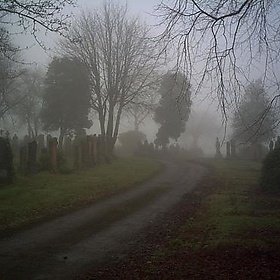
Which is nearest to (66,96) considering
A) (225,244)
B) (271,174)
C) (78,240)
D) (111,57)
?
(111,57)

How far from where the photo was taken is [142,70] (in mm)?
32375

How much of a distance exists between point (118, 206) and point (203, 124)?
72290 mm

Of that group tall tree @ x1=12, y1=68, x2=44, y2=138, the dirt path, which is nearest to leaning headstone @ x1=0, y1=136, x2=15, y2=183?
the dirt path

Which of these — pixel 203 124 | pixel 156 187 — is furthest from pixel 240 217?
pixel 203 124

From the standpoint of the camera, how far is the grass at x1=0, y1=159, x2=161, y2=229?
1062cm

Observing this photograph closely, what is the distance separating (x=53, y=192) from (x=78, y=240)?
19.9 ft

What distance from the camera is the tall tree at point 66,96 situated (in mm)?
33656

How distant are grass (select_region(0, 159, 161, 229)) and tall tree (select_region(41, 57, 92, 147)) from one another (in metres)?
14.3

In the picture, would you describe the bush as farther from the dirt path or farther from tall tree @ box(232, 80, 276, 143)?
the dirt path

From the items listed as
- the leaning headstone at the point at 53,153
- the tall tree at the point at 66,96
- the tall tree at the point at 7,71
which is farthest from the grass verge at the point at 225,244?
the tall tree at the point at 66,96

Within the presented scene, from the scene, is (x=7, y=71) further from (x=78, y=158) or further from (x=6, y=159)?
(x=6, y=159)

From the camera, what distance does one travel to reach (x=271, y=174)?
15.3 metres

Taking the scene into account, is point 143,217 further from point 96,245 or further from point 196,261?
point 196,261

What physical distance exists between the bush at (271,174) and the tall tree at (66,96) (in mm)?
21712
